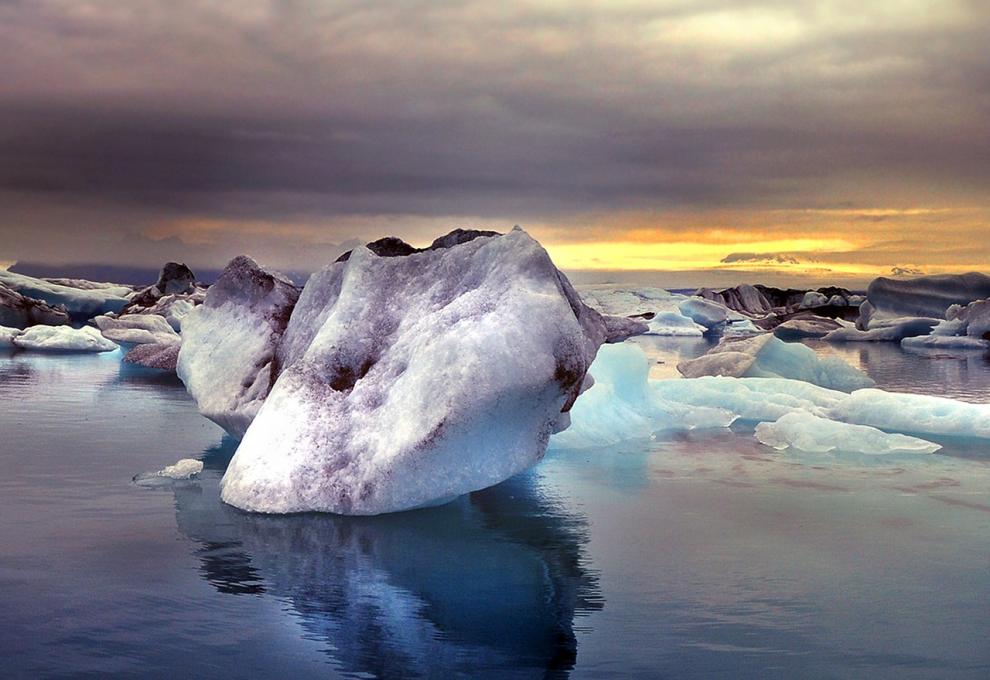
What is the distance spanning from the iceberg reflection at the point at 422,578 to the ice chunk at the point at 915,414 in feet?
17.7

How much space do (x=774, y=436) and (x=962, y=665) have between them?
5907 mm

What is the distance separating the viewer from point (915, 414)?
10.7 metres

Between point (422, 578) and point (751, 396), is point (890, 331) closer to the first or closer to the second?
point (751, 396)

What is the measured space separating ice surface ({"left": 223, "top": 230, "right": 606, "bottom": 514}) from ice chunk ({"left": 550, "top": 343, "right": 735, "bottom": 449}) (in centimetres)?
294

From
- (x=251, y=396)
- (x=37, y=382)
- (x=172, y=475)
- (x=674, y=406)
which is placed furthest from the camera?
(x=37, y=382)

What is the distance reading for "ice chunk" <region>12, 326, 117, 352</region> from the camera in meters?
22.0

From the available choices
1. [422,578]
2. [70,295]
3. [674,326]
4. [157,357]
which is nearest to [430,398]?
[422,578]

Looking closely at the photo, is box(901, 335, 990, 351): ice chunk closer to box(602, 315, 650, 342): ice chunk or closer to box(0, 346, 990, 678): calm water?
box(0, 346, 990, 678): calm water

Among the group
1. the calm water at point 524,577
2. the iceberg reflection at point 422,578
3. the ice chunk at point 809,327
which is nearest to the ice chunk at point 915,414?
the calm water at point 524,577

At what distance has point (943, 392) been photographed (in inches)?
603

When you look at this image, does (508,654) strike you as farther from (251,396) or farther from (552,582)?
(251,396)

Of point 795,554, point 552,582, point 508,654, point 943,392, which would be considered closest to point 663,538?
point 795,554

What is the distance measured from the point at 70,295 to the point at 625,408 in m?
30.7

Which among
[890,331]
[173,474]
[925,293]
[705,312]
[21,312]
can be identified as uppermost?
[21,312]
